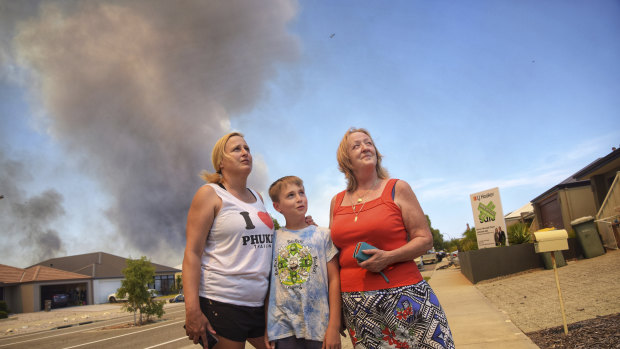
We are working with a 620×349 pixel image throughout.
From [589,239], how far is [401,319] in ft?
49.1

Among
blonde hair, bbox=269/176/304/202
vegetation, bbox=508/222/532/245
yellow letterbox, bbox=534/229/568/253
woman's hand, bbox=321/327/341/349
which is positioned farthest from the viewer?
vegetation, bbox=508/222/532/245

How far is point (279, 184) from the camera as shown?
2.89 meters

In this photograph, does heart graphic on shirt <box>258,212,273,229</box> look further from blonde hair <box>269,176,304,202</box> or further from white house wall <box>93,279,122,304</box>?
white house wall <box>93,279,122,304</box>

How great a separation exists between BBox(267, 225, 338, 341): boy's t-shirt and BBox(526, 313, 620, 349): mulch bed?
3967 mm

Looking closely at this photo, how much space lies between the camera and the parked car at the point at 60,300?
42375 millimetres

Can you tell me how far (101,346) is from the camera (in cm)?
1180

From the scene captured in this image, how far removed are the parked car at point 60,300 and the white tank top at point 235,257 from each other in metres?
50.2

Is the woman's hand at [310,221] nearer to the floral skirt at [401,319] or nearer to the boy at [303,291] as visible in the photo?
the boy at [303,291]

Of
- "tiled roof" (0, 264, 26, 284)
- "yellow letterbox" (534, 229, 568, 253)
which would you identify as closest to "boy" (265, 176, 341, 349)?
"yellow letterbox" (534, 229, 568, 253)

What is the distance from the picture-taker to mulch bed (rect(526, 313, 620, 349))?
460 cm

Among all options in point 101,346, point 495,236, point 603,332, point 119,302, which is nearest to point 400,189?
point 603,332

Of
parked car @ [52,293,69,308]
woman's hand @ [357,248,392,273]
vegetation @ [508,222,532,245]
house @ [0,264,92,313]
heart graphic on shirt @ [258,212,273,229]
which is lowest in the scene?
parked car @ [52,293,69,308]

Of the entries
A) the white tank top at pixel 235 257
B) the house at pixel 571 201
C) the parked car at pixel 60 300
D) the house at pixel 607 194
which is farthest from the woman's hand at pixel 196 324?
the parked car at pixel 60 300

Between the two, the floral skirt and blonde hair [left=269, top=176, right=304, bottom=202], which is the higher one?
blonde hair [left=269, top=176, right=304, bottom=202]
